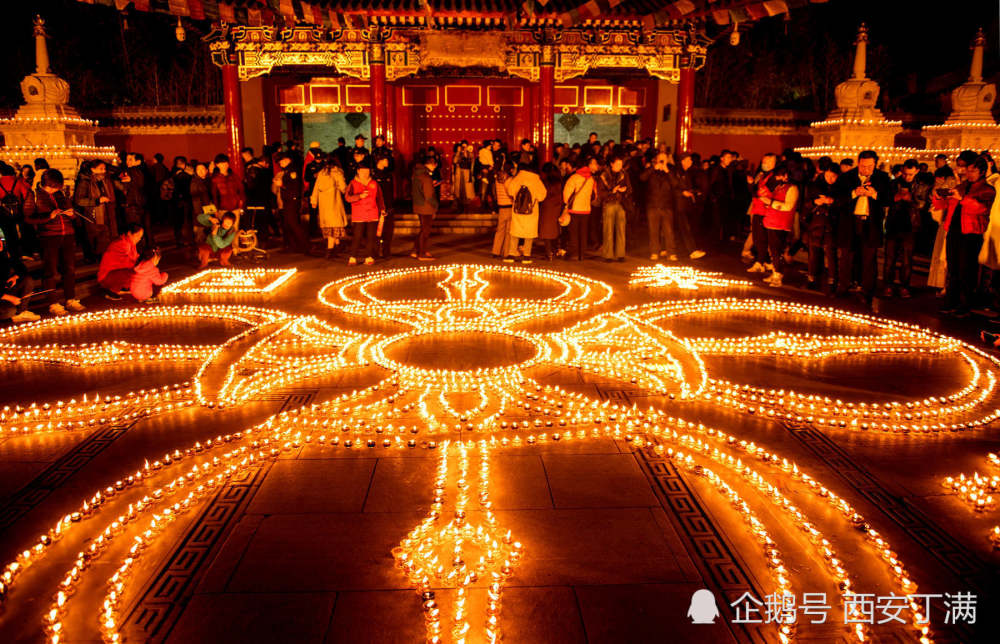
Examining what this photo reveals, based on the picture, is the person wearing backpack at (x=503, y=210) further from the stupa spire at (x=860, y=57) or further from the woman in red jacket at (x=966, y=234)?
the stupa spire at (x=860, y=57)

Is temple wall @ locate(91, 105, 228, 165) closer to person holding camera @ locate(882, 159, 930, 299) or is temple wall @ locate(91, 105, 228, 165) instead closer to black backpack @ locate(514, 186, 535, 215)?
black backpack @ locate(514, 186, 535, 215)

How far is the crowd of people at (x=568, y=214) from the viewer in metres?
8.38

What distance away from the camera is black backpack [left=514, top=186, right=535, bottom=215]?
36.8ft

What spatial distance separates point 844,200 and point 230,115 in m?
13.4

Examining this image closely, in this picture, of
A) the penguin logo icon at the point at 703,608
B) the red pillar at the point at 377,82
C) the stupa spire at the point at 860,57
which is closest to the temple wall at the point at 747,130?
the stupa spire at the point at 860,57

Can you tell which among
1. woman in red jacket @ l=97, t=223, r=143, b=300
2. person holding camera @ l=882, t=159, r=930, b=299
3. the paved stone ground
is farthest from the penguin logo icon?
woman in red jacket @ l=97, t=223, r=143, b=300

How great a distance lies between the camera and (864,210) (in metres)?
8.63

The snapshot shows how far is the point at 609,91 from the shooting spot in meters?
20.1

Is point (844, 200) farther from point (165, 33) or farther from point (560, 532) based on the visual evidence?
point (165, 33)

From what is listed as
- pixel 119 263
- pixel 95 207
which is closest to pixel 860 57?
pixel 119 263

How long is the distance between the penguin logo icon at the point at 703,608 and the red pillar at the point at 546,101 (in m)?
15.2

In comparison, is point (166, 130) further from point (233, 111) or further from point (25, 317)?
point (25, 317)

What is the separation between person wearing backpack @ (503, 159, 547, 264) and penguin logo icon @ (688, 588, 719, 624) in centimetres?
846

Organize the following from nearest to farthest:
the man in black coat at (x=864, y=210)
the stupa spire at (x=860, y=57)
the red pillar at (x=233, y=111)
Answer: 1. the man in black coat at (x=864, y=210)
2. the stupa spire at (x=860, y=57)
3. the red pillar at (x=233, y=111)
